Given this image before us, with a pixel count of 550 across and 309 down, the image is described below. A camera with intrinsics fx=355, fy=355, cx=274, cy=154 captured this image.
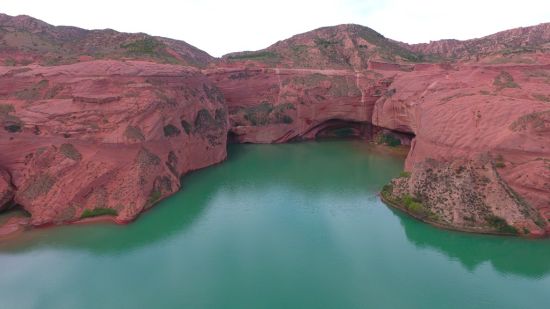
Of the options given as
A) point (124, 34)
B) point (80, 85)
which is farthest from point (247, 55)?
point (80, 85)

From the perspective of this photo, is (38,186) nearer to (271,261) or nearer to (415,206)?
(271,261)

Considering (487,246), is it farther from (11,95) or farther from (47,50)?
(47,50)

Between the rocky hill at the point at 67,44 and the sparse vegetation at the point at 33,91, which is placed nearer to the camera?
the sparse vegetation at the point at 33,91

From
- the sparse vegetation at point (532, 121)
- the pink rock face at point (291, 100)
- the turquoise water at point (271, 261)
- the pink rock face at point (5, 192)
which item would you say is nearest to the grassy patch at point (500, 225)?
the turquoise water at point (271, 261)

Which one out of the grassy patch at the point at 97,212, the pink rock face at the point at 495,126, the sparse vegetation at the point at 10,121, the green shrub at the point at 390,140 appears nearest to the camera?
the pink rock face at the point at 495,126

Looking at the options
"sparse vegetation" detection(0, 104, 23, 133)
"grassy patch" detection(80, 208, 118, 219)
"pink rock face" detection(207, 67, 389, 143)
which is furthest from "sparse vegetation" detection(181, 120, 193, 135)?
"sparse vegetation" detection(0, 104, 23, 133)

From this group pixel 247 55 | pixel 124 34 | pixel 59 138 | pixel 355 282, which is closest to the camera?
pixel 355 282

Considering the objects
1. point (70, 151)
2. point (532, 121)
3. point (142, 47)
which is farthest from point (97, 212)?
point (142, 47)

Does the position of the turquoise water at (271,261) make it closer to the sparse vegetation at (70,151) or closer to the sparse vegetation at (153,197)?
the sparse vegetation at (153,197)
